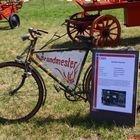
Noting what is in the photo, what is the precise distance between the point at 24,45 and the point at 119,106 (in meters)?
5.53

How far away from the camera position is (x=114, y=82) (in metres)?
4.74

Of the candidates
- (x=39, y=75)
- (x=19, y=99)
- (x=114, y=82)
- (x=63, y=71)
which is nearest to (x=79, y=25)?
(x=19, y=99)

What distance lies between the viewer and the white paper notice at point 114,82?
15.3 ft

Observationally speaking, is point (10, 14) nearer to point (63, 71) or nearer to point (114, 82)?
point (63, 71)

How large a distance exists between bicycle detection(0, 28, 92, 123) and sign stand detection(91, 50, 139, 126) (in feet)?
0.67

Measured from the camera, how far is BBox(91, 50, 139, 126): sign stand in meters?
4.65

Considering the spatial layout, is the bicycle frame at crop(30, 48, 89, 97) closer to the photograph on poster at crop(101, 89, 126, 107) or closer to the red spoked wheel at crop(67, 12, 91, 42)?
the photograph on poster at crop(101, 89, 126, 107)

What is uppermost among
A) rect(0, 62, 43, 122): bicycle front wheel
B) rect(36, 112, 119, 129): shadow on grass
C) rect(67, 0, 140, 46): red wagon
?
rect(67, 0, 140, 46): red wagon

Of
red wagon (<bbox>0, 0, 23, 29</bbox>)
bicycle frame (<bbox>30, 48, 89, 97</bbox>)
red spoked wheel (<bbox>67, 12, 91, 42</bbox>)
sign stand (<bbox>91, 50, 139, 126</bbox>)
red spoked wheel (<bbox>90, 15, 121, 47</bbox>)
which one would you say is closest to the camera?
sign stand (<bbox>91, 50, 139, 126</bbox>)

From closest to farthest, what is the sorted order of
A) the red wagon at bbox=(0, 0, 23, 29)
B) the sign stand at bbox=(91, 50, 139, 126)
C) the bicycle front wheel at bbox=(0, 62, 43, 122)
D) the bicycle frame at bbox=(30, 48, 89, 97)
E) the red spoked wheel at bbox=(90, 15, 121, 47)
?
the sign stand at bbox=(91, 50, 139, 126) < the bicycle frame at bbox=(30, 48, 89, 97) < the bicycle front wheel at bbox=(0, 62, 43, 122) < the red spoked wheel at bbox=(90, 15, 121, 47) < the red wagon at bbox=(0, 0, 23, 29)

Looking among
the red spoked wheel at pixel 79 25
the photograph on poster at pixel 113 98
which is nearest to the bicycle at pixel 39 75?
the photograph on poster at pixel 113 98

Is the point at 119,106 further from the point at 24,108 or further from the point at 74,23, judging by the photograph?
the point at 74,23

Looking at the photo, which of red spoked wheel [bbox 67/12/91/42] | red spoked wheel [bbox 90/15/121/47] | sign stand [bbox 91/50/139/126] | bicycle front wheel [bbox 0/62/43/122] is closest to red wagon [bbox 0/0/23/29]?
red spoked wheel [bbox 67/12/91/42]

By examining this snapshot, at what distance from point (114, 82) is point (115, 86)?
49 mm
